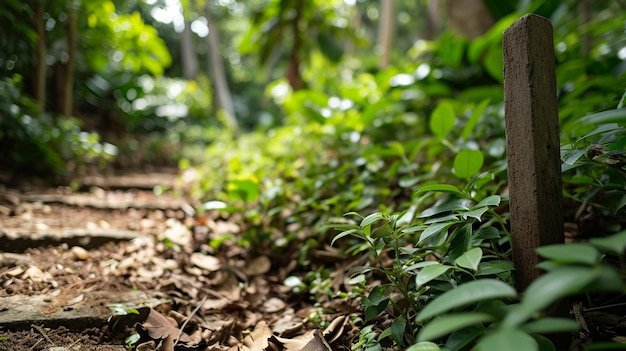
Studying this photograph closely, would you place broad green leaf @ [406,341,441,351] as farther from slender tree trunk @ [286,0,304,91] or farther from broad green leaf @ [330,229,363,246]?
slender tree trunk @ [286,0,304,91]

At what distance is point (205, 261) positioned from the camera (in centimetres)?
150

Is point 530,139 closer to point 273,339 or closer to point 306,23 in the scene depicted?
point 273,339

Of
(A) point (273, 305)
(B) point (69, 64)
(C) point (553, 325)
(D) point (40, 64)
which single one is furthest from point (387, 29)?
(C) point (553, 325)

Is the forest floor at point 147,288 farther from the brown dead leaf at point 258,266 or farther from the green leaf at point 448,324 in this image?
Result: the green leaf at point 448,324

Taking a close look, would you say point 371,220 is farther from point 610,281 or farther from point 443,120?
point 443,120

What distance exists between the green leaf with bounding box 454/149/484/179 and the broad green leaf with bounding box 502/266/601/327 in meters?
0.57

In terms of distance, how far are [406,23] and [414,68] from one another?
10401mm

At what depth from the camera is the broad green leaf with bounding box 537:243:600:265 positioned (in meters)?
0.48

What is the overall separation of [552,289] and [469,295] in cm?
12

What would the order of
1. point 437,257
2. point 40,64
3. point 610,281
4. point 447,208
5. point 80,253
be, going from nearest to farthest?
point 610,281 < point 447,208 < point 437,257 < point 80,253 < point 40,64

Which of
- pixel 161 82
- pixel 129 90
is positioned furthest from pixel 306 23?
pixel 161 82

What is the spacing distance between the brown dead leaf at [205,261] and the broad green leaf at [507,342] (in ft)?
3.86

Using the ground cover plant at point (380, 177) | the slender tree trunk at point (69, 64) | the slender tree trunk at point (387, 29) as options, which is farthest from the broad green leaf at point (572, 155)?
the slender tree trunk at point (387, 29)

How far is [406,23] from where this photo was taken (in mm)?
11773
